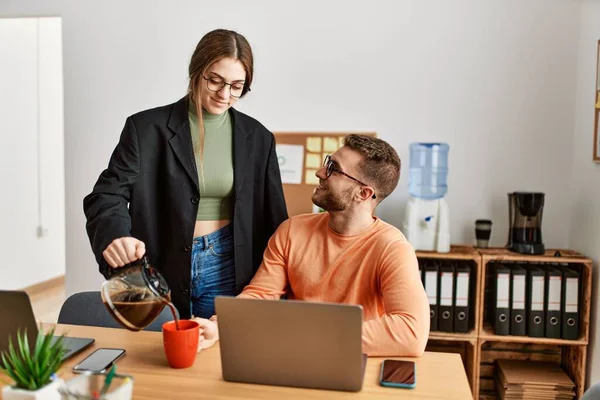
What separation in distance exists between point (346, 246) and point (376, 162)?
0.95ft

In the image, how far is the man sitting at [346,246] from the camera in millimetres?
1863

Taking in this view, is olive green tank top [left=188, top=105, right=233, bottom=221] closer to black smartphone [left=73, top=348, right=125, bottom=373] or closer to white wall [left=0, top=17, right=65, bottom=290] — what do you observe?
black smartphone [left=73, top=348, right=125, bottom=373]

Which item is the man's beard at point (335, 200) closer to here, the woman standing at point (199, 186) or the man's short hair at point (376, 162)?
the man's short hair at point (376, 162)

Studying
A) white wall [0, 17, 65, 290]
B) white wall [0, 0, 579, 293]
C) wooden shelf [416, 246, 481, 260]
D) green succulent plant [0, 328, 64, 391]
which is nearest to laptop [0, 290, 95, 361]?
green succulent plant [0, 328, 64, 391]

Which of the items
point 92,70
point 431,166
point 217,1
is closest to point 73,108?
point 92,70

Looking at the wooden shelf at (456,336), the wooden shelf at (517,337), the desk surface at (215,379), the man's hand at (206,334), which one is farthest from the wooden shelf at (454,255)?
the man's hand at (206,334)

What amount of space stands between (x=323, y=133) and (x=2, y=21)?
10.00ft

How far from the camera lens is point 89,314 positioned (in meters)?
1.93

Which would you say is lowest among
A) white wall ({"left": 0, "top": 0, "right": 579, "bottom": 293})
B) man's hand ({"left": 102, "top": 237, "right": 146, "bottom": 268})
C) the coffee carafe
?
the coffee carafe

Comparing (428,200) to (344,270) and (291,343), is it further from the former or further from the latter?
(291,343)

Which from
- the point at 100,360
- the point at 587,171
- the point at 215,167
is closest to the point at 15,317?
the point at 100,360

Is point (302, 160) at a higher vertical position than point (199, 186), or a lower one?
higher

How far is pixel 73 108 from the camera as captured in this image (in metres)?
3.88

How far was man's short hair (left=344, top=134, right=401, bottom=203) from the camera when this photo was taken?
1.96 meters
